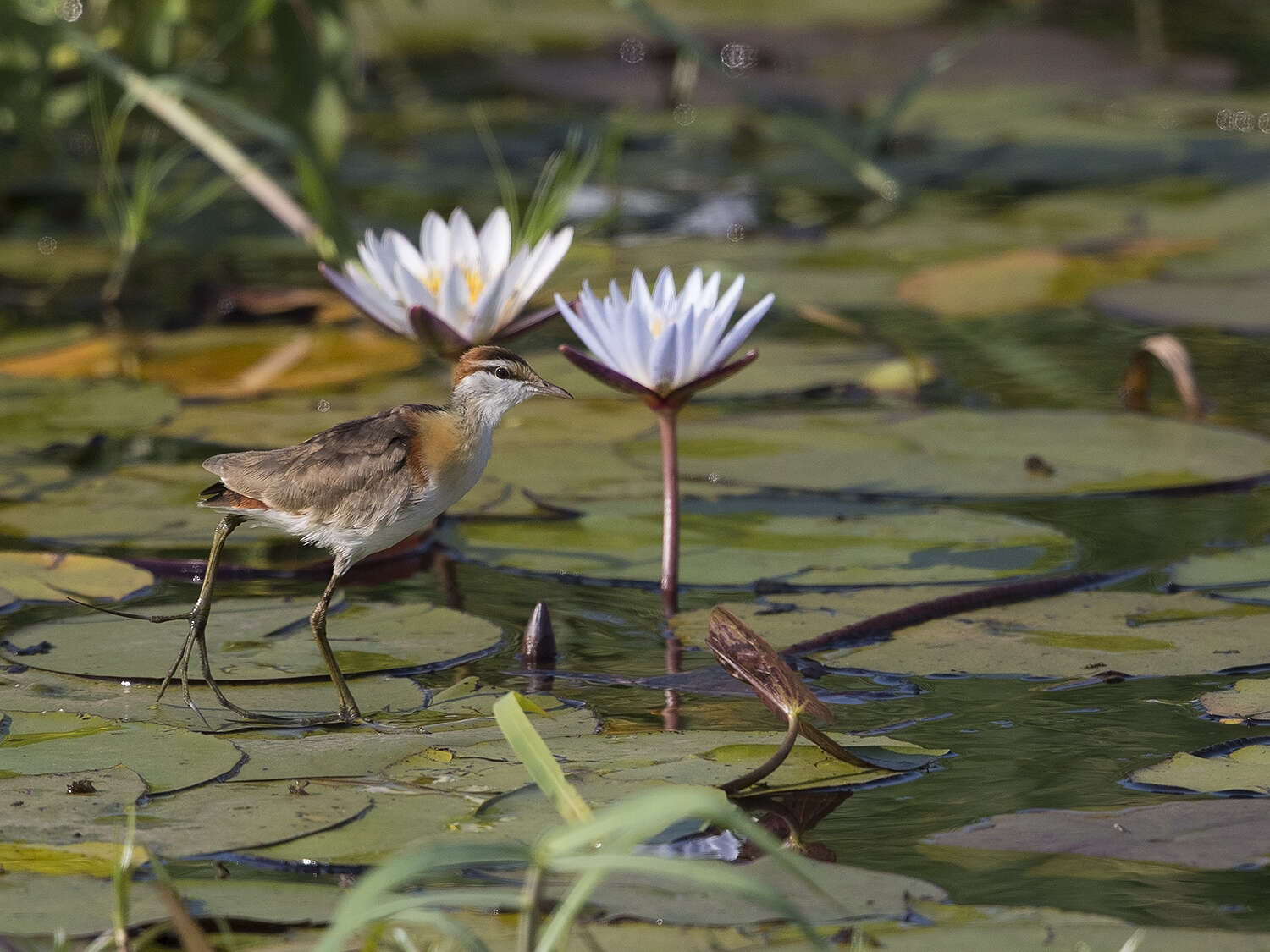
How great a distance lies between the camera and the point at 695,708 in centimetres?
353

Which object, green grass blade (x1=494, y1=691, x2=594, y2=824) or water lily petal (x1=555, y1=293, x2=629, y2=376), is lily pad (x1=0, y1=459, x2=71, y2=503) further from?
green grass blade (x1=494, y1=691, x2=594, y2=824)

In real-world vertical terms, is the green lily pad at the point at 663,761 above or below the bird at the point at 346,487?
below

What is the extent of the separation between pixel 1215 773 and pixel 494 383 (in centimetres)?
177

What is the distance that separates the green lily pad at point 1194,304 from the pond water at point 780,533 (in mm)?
23

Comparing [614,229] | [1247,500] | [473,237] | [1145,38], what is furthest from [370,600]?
[1145,38]

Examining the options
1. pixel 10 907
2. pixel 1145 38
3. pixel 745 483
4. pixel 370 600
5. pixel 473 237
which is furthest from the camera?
pixel 1145 38

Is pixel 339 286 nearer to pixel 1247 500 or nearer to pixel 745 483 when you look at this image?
pixel 745 483

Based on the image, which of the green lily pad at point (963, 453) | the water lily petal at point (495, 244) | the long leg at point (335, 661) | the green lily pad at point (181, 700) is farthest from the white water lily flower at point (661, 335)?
the green lily pad at point (963, 453)

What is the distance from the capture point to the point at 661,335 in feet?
12.4

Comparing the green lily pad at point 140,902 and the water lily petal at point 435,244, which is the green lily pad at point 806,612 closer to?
the water lily petal at point 435,244

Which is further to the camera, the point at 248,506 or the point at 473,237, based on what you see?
the point at 473,237

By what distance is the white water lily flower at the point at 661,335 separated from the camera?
379 centimetres

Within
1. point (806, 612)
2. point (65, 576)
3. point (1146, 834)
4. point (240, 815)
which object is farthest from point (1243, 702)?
point (65, 576)

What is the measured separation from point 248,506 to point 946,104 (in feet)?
28.7
